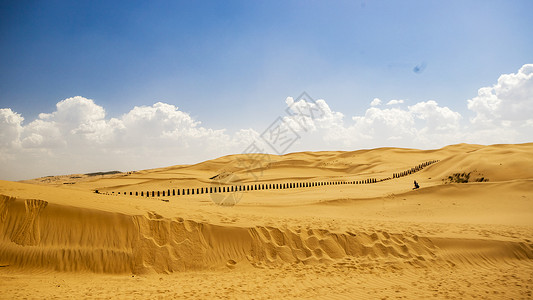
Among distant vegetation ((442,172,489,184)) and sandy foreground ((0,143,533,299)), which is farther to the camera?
distant vegetation ((442,172,489,184))

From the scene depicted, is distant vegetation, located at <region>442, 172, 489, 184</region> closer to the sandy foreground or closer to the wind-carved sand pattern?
the sandy foreground

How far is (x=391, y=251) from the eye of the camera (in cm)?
834

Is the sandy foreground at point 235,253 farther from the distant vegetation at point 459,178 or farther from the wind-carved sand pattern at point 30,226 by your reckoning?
the distant vegetation at point 459,178

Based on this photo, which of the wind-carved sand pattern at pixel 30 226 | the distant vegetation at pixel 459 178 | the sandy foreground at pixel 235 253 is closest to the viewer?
the sandy foreground at pixel 235 253

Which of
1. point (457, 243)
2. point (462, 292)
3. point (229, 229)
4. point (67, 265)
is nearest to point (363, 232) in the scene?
point (457, 243)

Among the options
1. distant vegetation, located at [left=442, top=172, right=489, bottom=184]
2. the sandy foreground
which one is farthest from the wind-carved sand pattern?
distant vegetation, located at [left=442, top=172, right=489, bottom=184]

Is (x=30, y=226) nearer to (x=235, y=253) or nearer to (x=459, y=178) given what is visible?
(x=235, y=253)

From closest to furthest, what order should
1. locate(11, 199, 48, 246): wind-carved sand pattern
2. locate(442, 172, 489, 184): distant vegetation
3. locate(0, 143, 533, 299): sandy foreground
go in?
locate(0, 143, 533, 299): sandy foreground → locate(11, 199, 48, 246): wind-carved sand pattern → locate(442, 172, 489, 184): distant vegetation

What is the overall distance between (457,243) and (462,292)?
339cm

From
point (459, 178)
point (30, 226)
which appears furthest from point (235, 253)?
point (459, 178)

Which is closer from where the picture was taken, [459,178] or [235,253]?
[235,253]

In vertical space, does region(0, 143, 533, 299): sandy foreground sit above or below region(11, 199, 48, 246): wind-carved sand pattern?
below

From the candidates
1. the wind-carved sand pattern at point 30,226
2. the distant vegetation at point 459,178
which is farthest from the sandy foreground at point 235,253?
the distant vegetation at point 459,178

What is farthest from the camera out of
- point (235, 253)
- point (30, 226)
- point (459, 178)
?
point (459, 178)
